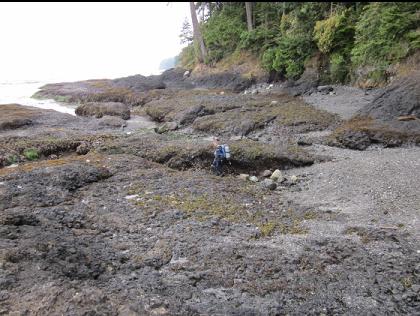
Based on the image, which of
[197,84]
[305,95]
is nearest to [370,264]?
[305,95]

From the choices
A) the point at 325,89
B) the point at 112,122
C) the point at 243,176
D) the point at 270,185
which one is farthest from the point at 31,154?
the point at 325,89

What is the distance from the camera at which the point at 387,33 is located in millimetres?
19203

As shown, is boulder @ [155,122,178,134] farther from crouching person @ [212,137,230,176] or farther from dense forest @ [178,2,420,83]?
dense forest @ [178,2,420,83]

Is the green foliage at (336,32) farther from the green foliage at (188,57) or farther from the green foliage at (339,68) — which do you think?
the green foliage at (188,57)

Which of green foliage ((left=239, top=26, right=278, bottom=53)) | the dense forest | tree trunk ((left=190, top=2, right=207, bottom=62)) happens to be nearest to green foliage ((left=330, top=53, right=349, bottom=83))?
the dense forest

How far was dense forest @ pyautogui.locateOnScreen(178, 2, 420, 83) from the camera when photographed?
18.9 meters

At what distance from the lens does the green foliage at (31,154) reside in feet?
49.8

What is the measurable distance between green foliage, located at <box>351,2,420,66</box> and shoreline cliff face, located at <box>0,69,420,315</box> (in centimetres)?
348

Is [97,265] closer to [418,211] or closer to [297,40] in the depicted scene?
[418,211]

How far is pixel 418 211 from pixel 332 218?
194 centimetres

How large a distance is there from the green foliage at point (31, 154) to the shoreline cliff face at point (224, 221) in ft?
0.42

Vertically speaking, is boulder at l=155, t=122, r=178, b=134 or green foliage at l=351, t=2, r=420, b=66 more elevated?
green foliage at l=351, t=2, r=420, b=66

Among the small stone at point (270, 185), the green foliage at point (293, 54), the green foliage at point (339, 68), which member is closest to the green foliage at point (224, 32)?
the green foliage at point (293, 54)

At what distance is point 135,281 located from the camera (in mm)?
6344
